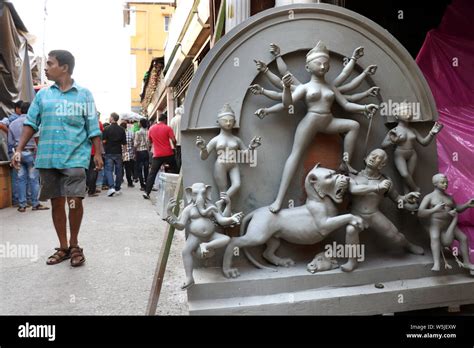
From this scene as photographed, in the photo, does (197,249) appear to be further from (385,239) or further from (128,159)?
(128,159)

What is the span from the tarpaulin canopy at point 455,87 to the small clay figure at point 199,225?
227 centimetres

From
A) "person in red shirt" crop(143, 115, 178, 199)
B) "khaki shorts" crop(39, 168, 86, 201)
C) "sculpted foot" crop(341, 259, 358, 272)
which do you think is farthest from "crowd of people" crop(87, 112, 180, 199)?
"sculpted foot" crop(341, 259, 358, 272)

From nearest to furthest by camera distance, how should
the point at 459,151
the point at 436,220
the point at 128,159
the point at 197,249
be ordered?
the point at 197,249 → the point at 436,220 → the point at 459,151 → the point at 128,159

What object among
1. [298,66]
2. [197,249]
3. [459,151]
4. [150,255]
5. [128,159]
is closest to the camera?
[197,249]

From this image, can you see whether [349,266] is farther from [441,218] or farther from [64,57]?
[64,57]

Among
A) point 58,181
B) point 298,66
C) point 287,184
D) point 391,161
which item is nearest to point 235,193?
point 287,184

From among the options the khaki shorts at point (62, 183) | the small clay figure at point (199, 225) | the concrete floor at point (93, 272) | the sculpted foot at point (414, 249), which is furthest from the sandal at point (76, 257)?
the sculpted foot at point (414, 249)

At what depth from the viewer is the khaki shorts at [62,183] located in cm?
356

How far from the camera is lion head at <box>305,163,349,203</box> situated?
2.58m

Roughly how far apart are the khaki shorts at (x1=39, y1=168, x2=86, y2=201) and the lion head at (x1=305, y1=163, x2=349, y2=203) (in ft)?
7.20

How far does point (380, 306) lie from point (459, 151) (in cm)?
189

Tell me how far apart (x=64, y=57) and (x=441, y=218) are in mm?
3488

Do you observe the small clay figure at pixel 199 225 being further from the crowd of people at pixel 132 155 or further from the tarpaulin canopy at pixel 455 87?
the crowd of people at pixel 132 155

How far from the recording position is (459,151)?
142 inches
